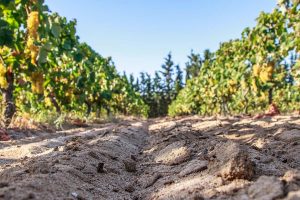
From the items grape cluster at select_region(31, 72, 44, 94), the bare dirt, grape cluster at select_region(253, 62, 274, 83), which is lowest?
the bare dirt

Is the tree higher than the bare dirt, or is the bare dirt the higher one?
the tree

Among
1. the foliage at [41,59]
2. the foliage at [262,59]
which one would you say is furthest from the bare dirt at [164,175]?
the foliage at [262,59]

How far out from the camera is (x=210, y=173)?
3.14 m

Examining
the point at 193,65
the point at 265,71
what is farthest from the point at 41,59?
the point at 193,65

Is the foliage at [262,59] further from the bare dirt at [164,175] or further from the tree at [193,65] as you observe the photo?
the tree at [193,65]

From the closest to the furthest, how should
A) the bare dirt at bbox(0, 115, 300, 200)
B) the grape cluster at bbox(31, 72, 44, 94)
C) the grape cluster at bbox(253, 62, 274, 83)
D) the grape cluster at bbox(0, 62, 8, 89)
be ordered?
the bare dirt at bbox(0, 115, 300, 200) → the grape cluster at bbox(0, 62, 8, 89) → the grape cluster at bbox(31, 72, 44, 94) → the grape cluster at bbox(253, 62, 274, 83)

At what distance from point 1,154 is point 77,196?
2.54m

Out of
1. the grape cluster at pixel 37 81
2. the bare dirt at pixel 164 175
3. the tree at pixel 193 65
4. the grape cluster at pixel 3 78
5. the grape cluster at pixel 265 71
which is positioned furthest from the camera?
the tree at pixel 193 65

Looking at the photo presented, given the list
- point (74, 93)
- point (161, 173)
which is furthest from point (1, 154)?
point (74, 93)

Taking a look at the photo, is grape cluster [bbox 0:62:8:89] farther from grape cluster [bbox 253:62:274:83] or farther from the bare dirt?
grape cluster [bbox 253:62:274:83]

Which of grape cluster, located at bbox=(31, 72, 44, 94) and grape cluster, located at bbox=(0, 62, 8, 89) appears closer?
grape cluster, located at bbox=(0, 62, 8, 89)

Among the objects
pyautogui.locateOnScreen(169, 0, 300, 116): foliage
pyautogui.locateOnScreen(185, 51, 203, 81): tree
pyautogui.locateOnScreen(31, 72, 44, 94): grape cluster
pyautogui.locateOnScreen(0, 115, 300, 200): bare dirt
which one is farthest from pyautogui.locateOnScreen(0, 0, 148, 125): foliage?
pyautogui.locateOnScreen(185, 51, 203, 81): tree

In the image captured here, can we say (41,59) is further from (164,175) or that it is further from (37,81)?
(164,175)

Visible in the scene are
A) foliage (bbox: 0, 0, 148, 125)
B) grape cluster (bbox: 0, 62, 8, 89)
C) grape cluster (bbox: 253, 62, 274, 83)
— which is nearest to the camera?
foliage (bbox: 0, 0, 148, 125)
